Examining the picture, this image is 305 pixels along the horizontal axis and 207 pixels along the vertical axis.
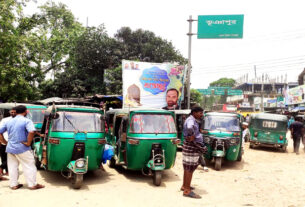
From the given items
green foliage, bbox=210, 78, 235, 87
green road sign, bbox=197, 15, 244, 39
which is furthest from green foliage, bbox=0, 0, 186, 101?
green foliage, bbox=210, 78, 235, 87

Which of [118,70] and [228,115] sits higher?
[118,70]

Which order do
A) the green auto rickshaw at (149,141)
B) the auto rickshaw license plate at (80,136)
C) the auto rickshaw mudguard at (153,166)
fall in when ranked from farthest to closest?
the green auto rickshaw at (149,141) < the auto rickshaw mudguard at (153,166) < the auto rickshaw license plate at (80,136)

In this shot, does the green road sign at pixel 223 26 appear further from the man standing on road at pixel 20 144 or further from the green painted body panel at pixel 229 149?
the man standing on road at pixel 20 144

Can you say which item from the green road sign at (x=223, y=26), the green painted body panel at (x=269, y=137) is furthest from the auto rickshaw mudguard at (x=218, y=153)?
the green road sign at (x=223, y=26)

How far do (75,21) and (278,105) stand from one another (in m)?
33.9

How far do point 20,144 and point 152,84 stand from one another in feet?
45.2

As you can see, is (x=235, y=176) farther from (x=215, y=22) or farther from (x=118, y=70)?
(x=118, y=70)

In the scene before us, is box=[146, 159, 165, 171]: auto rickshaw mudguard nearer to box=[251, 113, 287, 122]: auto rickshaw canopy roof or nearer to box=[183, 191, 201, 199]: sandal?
box=[183, 191, 201, 199]: sandal

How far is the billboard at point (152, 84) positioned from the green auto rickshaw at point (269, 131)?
18.3 feet

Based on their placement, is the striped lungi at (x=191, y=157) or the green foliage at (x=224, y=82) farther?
the green foliage at (x=224, y=82)

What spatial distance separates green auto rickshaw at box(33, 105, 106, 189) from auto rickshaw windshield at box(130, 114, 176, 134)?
92 cm

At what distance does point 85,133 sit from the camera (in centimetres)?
741

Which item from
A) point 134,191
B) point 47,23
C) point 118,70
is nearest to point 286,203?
point 134,191

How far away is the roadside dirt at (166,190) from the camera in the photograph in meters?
6.27
